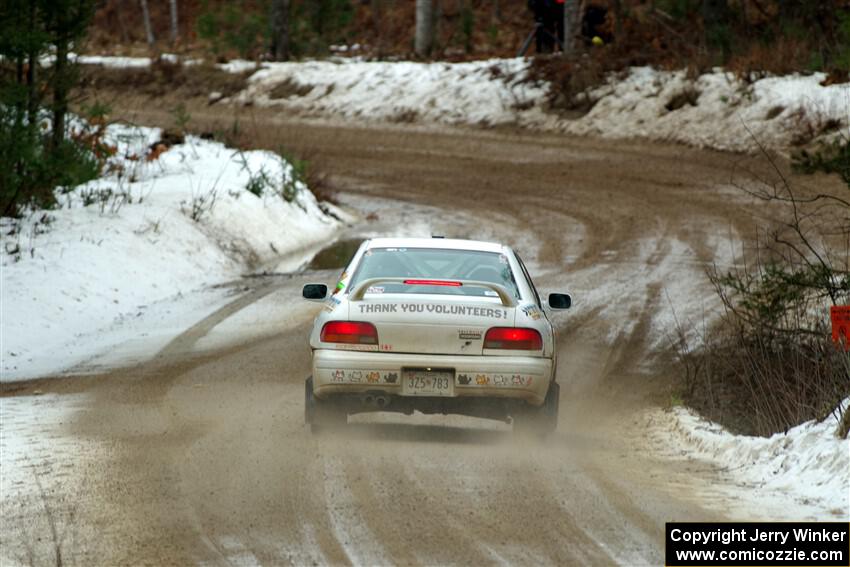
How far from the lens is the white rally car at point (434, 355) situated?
10250 mm

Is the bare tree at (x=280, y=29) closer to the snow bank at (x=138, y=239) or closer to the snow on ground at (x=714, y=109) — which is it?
the snow on ground at (x=714, y=109)

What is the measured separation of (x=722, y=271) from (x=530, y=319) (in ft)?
30.0

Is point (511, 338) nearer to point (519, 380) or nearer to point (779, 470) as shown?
point (519, 380)

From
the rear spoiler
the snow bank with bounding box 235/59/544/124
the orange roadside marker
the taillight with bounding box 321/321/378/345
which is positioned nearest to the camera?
the orange roadside marker

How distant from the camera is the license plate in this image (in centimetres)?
1024

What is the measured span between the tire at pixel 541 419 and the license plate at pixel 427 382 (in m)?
0.62

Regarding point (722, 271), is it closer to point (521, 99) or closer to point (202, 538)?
point (202, 538)

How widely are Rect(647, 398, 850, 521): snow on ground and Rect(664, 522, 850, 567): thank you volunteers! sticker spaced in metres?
0.26

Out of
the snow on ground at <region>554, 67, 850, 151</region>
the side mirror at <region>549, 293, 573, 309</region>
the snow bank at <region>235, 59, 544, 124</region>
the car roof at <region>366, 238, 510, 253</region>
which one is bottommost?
the snow bank at <region>235, 59, 544, 124</region>

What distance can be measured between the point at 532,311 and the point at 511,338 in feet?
1.16

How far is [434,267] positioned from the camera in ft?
38.0

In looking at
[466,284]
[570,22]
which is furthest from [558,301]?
[570,22]

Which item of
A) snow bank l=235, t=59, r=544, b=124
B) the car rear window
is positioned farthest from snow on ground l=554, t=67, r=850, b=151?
the car rear window

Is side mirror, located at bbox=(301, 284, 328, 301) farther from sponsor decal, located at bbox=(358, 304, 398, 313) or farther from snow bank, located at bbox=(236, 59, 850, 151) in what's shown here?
snow bank, located at bbox=(236, 59, 850, 151)
